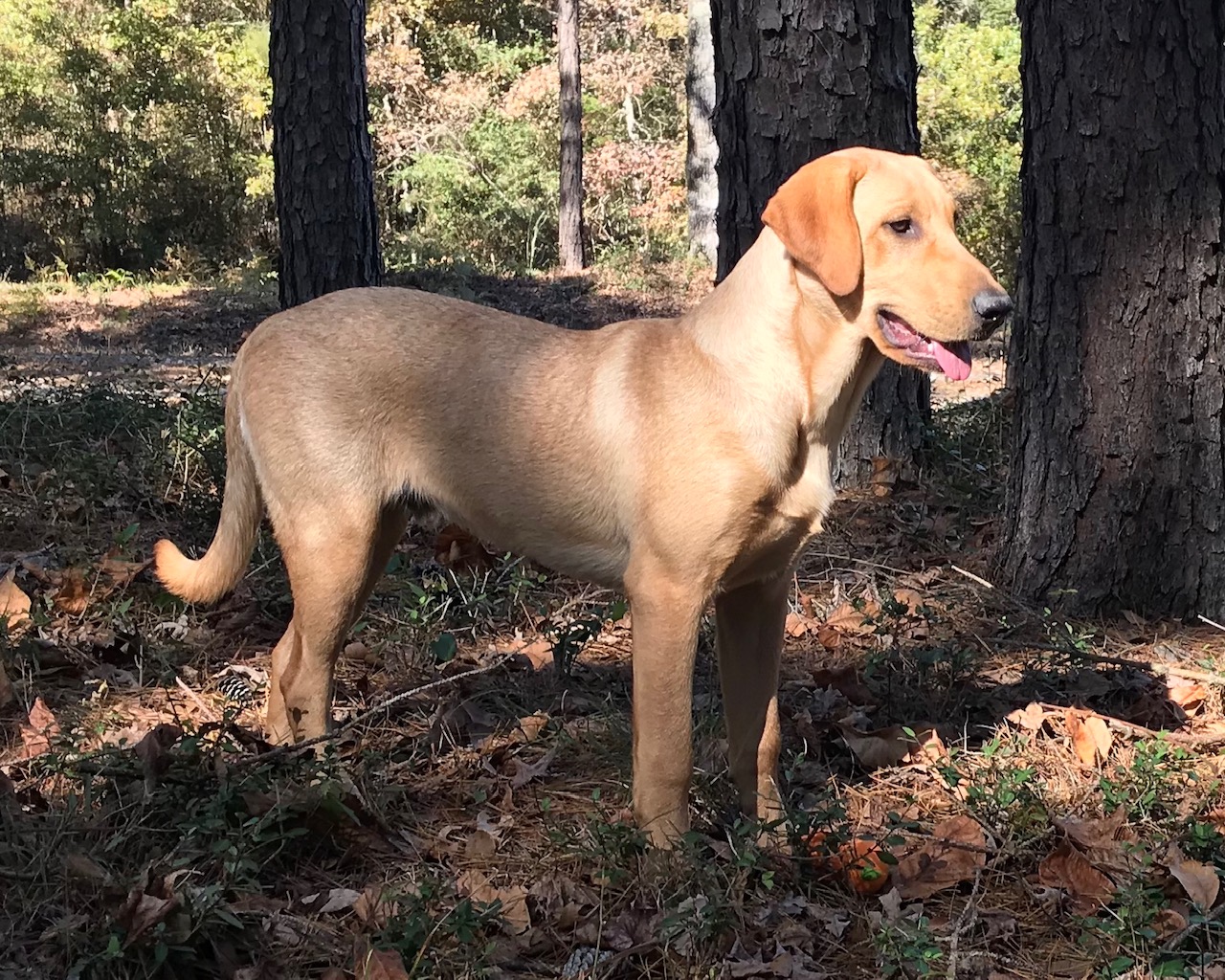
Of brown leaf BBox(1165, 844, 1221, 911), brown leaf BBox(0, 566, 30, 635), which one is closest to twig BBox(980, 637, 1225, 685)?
brown leaf BBox(1165, 844, 1221, 911)

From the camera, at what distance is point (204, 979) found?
2.87 metres

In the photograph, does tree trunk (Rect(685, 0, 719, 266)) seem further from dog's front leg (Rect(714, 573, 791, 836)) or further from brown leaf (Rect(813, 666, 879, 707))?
dog's front leg (Rect(714, 573, 791, 836))

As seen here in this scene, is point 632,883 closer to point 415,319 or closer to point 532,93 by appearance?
point 415,319

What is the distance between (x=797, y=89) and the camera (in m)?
5.43

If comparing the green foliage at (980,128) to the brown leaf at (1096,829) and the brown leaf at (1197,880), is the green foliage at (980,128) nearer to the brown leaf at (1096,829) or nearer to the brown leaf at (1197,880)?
the brown leaf at (1096,829)

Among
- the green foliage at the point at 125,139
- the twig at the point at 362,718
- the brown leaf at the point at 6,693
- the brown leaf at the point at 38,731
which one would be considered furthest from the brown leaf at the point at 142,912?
the green foliage at the point at 125,139

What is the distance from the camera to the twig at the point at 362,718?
140 inches

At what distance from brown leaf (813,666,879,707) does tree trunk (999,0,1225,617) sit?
977mm

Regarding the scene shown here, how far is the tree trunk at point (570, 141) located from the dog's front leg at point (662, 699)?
1898 centimetres

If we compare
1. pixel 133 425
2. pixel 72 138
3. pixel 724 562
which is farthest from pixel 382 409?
pixel 72 138

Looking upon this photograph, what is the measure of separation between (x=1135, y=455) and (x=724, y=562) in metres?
2.11

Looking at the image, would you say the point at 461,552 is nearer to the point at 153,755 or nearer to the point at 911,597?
the point at 911,597

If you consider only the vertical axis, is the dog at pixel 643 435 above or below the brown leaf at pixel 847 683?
above

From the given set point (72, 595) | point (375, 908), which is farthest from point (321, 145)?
point (375, 908)
